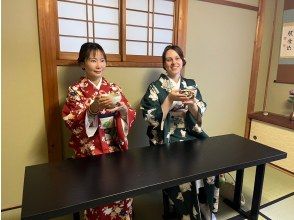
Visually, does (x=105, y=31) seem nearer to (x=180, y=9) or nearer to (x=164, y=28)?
(x=164, y=28)

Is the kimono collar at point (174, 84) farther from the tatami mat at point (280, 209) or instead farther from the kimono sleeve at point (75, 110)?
the tatami mat at point (280, 209)

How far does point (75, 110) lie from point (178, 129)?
87 cm

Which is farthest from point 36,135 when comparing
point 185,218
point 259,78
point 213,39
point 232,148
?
point 259,78

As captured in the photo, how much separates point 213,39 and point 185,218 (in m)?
2.02

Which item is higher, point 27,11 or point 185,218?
point 27,11

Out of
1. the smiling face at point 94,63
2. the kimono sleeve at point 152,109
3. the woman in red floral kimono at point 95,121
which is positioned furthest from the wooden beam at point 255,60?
the smiling face at point 94,63

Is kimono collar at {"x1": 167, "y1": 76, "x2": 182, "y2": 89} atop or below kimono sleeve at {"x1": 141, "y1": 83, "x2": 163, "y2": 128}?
atop

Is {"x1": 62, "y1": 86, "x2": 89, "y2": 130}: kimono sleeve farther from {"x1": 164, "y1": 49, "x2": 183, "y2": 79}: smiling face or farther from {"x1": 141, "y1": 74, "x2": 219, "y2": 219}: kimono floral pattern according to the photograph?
{"x1": 164, "y1": 49, "x2": 183, "y2": 79}: smiling face

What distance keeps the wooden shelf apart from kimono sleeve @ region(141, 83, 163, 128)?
5.74 ft

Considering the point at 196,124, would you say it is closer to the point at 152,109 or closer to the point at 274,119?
the point at 152,109

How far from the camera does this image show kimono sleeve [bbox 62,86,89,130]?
5.31 ft

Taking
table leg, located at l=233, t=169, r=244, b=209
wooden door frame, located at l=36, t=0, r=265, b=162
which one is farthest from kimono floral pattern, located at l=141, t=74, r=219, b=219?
wooden door frame, located at l=36, t=0, r=265, b=162

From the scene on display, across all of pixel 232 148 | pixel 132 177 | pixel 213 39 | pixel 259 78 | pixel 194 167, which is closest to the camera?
pixel 132 177

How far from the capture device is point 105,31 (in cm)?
216
